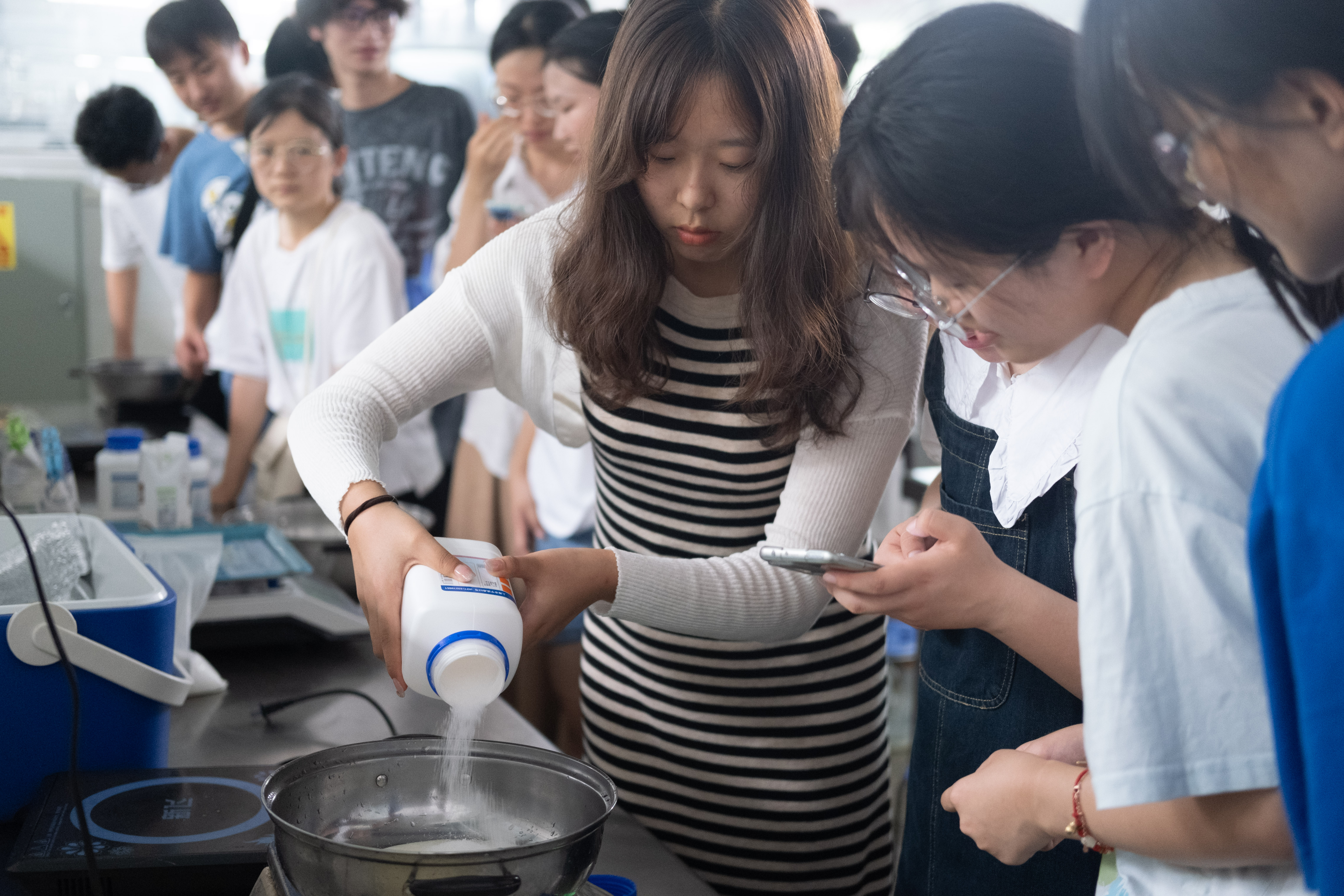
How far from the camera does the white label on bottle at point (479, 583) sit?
944 mm

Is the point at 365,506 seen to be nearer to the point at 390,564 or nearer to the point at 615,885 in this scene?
the point at 390,564

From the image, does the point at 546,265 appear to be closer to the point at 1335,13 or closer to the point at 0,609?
the point at 0,609

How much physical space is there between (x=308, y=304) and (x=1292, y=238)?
251cm

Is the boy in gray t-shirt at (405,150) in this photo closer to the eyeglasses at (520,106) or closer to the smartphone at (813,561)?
the eyeglasses at (520,106)

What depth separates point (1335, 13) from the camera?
60cm

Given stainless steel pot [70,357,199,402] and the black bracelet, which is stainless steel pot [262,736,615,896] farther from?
stainless steel pot [70,357,199,402]

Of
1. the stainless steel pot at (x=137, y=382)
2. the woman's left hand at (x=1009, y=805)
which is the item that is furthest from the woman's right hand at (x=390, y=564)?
the stainless steel pot at (x=137, y=382)

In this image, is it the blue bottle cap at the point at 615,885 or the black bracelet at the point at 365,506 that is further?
the black bracelet at the point at 365,506

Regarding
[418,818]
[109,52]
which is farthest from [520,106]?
[109,52]

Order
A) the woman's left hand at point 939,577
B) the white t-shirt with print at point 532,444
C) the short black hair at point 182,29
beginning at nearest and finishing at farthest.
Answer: the woman's left hand at point 939,577 → the white t-shirt with print at point 532,444 → the short black hair at point 182,29

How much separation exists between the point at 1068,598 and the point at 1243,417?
0.36 metres

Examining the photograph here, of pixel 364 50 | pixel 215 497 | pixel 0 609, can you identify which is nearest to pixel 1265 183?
pixel 0 609

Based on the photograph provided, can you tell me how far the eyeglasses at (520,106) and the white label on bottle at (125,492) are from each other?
125 cm

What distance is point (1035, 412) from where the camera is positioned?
1072 mm
